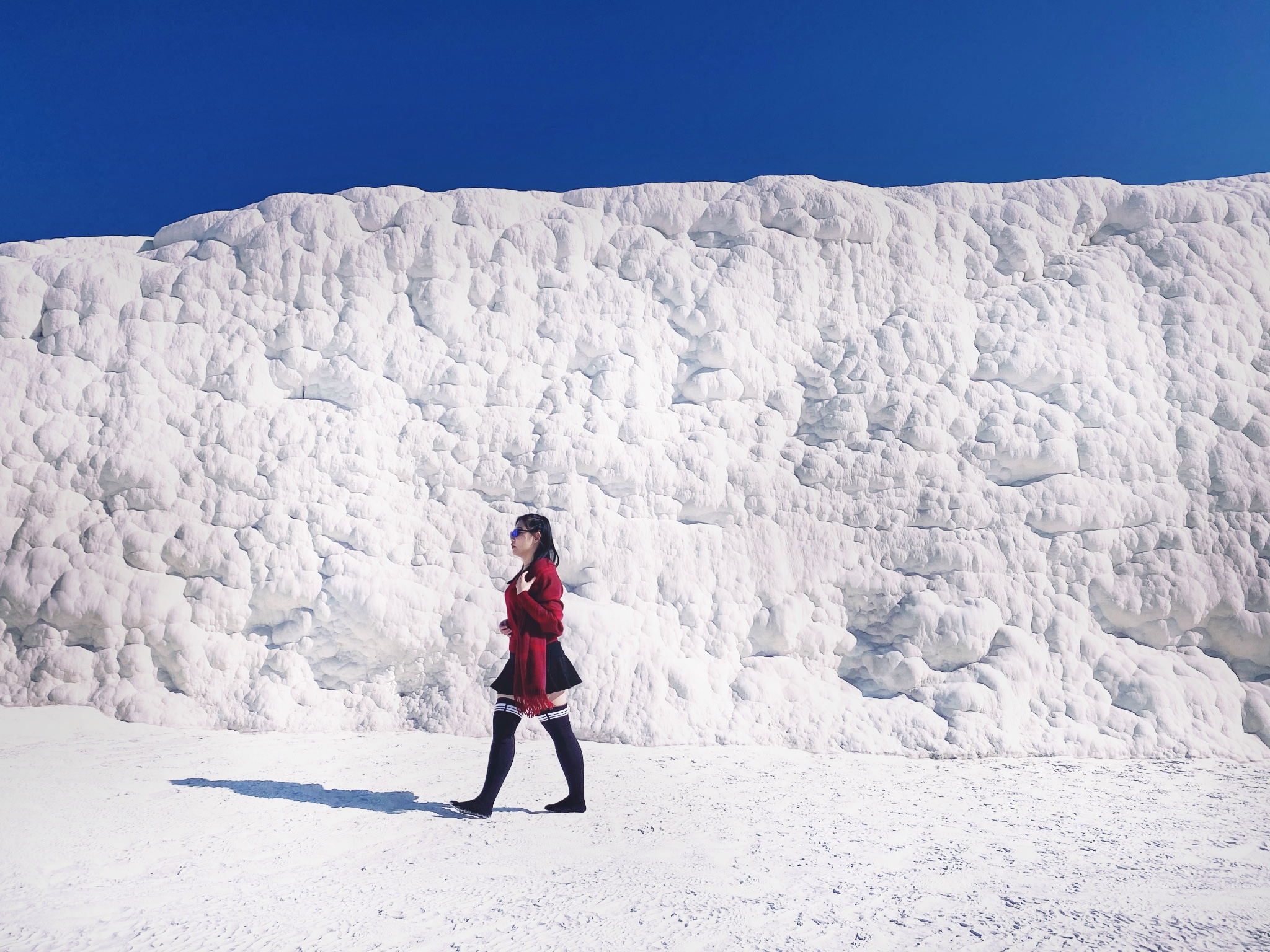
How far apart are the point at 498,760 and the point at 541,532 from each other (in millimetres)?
888

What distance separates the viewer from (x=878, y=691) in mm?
4094

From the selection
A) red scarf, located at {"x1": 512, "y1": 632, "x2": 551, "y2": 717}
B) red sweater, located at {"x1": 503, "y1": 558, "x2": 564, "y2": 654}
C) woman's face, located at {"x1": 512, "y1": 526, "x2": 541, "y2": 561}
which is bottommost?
red scarf, located at {"x1": 512, "y1": 632, "x2": 551, "y2": 717}

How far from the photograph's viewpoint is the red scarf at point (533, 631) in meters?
2.91

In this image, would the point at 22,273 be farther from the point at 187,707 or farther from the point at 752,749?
the point at 752,749

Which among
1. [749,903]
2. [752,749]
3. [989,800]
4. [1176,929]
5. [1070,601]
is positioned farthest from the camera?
[1070,601]

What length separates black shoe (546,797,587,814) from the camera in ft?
9.77

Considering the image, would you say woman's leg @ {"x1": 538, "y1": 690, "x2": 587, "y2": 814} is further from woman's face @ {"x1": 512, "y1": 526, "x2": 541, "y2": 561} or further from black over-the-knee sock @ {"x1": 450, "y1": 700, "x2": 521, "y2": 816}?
woman's face @ {"x1": 512, "y1": 526, "x2": 541, "y2": 561}

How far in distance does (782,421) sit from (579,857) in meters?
2.80

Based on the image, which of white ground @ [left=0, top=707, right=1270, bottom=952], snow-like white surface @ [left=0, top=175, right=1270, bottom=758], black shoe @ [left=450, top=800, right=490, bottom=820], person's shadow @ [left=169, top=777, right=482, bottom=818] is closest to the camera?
white ground @ [left=0, top=707, right=1270, bottom=952]

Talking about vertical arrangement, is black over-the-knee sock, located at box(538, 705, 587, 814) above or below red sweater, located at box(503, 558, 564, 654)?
below

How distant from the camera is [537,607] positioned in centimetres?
292

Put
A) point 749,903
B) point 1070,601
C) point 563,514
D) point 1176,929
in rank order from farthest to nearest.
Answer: point 563,514 → point 1070,601 → point 749,903 → point 1176,929

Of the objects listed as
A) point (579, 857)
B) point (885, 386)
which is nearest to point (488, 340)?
point (885, 386)

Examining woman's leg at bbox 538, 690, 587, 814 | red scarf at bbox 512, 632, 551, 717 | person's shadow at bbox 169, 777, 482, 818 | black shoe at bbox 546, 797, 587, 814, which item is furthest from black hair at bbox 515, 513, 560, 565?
person's shadow at bbox 169, 777, 482, 818
